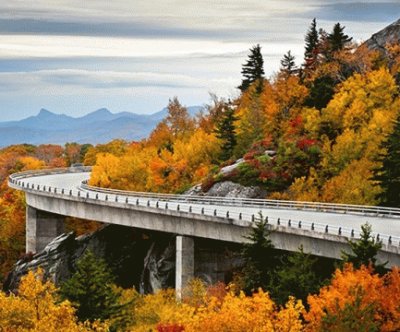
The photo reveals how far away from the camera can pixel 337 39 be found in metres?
131

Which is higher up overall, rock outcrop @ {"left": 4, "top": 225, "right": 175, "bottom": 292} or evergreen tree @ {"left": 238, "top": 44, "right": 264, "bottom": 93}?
evergreen tree @ {"left": 238, "top": 44, "right": 264, "bottom": 93}

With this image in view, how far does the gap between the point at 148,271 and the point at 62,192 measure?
65.9 feet

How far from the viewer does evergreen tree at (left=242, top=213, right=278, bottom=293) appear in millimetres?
61219

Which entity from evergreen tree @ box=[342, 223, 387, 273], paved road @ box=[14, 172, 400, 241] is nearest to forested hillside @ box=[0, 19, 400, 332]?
evergreen tree @ box=[342, 223, 387, 273]

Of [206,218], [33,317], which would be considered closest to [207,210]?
[206,218]

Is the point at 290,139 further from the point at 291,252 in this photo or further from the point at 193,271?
the point at 291,252

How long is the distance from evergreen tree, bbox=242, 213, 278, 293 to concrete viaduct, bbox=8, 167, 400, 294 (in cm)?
320

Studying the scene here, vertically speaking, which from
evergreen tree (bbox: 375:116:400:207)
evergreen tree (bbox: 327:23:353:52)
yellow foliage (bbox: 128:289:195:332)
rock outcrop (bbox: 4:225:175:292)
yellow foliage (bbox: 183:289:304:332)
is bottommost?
rock outcrop (bbox: 4:225:175:292)

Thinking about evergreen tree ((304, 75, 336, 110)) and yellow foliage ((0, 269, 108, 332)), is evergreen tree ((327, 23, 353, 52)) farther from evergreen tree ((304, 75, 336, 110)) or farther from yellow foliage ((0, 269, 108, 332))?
yellow foliage ((0, 269, 108, 332))

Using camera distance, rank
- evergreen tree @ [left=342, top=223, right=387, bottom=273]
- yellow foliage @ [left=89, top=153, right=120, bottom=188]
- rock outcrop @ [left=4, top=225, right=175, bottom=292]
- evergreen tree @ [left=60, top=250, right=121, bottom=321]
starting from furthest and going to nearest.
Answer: yellow foliage @ [left=89, top=153, right=120, bottom=188], rock outcrop @ [left=4, top=225, right=175, bottom=292], evergreen tree @ [left=342, top=223, right=387, bottom=273], evergreen tree @ [left=60, top=250, right=121, bottom=321]

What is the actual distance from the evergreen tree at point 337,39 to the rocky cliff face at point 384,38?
3165 mm

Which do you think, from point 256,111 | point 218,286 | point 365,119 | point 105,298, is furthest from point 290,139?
point 105,298

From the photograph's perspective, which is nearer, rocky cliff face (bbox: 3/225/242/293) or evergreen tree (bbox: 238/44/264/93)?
rocky cliff face (bbox: 3/225/242/293)

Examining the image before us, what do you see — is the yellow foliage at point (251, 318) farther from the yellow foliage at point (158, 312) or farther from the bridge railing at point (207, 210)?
the bridge railing at point (207, 210)
